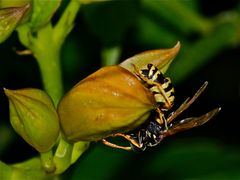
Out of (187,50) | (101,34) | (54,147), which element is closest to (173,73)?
(187,50)

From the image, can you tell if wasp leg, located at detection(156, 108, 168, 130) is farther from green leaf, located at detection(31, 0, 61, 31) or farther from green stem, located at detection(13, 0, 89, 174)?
green leaf, located at detection(31, 0, 61, 31)

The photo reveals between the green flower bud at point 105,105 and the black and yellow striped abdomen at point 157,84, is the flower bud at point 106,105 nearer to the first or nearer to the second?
the green flower bud at point 105,105

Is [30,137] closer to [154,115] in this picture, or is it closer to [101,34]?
[154,115]

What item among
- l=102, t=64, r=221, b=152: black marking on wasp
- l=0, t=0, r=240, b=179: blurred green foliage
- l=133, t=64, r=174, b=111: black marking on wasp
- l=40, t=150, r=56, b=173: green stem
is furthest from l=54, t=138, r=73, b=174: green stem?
l=0, t=0, r=240, b=179: blurred green foliage

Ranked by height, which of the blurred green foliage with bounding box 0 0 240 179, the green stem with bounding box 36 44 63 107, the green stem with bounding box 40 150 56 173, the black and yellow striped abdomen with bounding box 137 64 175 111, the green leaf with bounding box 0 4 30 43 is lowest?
the blurred green foliage with bounding box 0 0 240 179

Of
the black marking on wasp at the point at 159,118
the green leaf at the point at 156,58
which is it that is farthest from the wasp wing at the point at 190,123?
the green leaf at the point at 156,58

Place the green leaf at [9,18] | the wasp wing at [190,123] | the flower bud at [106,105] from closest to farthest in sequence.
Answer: the flower bud at [106,105], the green leaf at [9,18], the wasp wing at [190,123]

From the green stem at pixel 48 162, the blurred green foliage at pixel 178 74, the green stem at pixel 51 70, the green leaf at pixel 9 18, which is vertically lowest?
the blurred green foliage at pixel 178 74
